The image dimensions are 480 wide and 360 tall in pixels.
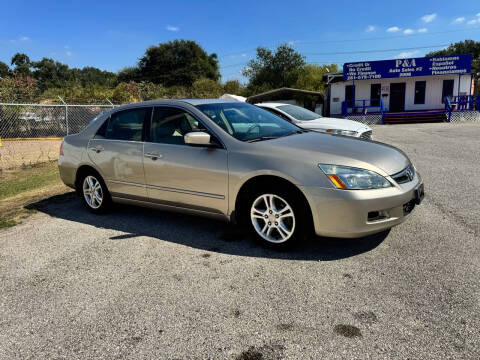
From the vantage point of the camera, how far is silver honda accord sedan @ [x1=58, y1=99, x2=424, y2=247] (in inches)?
134

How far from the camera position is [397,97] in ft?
92.7

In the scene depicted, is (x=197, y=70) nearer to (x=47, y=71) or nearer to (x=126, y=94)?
(x=47, y=71)

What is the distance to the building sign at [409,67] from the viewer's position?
25562 mm

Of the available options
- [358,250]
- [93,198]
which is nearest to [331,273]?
[358,250]

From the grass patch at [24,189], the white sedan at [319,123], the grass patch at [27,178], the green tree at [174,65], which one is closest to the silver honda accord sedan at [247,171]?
the grass patch at [24,189]

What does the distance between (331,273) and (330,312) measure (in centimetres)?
62

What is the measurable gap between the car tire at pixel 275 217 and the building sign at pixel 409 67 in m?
26.2

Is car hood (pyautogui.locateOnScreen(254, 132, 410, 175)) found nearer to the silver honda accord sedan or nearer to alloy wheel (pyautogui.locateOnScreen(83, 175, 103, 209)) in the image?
the silver honda accord sedan

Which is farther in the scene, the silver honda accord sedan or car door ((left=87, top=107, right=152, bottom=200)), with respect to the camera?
car door ((left=87, top=107, right=152, bottom=200))

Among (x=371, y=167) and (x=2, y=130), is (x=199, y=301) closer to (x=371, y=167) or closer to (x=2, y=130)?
(x=371, y=167)

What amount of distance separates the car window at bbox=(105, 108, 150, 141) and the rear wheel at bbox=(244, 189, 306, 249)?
1.90 metres

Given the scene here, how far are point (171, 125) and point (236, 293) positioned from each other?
2346 mm

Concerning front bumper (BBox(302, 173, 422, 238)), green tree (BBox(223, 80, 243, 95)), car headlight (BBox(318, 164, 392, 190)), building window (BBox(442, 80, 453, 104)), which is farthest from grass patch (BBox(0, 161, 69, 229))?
green tree (BBox(223, 80, 243, 95))

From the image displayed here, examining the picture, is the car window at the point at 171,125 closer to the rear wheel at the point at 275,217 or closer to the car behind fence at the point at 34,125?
the rear wheel at the point at 275,217
